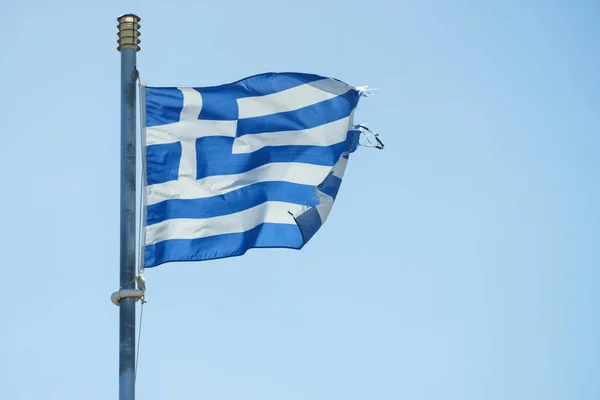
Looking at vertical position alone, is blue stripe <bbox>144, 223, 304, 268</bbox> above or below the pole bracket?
above

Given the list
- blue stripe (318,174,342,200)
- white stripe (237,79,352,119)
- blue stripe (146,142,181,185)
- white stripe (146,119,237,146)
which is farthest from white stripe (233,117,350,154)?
blue stripe (146,142,181,185)

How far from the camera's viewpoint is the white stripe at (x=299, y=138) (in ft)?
45.5

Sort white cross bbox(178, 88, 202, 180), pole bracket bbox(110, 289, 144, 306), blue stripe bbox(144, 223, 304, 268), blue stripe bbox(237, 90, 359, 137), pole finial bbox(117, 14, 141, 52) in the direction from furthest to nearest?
blue stripe bbox(237, 90, 359, 137) → white cross bbox(178, 88, 202, 180) → blue stripe bbox(144, 223, 304, 268) → pole finial bbox(117, 14, 141, 52) → pole bracket bbox(110, 289, 144, 306)

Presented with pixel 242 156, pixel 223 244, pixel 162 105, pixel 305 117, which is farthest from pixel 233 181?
pixel 305 117

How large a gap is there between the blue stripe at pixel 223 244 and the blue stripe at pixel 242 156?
850 millimetres

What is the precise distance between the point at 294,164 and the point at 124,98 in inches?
115

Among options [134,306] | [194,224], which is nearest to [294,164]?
[194,224]

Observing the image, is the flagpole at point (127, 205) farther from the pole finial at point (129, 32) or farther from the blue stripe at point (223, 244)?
the blue stripe at point (223, 244)

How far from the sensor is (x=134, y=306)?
1113 centimetres

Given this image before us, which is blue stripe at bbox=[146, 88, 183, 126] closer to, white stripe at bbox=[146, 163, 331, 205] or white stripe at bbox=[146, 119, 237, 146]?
white stripe at bbox=[146, 119, 237, 146]

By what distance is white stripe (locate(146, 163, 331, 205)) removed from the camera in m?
12.9

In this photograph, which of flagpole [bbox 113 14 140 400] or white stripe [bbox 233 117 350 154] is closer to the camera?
flagpole [bbox 113 14 140 400]

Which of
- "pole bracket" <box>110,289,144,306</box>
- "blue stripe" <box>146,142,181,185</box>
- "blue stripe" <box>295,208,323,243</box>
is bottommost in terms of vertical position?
"pole bracket" <box>110,289,144,306</box>

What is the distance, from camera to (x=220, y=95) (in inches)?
546
